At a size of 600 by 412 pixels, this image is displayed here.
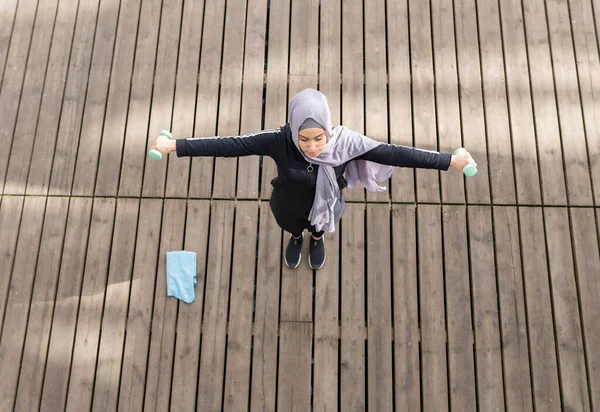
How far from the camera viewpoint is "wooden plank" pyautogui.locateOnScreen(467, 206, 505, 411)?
3498mm

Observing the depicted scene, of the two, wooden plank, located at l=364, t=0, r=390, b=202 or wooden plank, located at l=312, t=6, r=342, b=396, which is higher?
wooden plank, located at l=364, t=0, r=390, b=202

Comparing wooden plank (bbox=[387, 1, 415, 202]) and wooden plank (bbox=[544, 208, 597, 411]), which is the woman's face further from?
wooden plank (bbox=[544, 208, 597, 411])

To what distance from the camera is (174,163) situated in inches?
157

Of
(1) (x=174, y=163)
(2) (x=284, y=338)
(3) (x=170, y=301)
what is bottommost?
(2) (x=284, y=338)

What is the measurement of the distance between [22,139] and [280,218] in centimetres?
222

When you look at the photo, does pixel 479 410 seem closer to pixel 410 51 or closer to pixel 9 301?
pixel 410 51

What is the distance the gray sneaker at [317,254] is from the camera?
12.0 ft

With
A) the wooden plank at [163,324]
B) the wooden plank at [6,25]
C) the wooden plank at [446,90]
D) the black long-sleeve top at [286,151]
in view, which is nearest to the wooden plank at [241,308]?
the wooden plank at [163,324]

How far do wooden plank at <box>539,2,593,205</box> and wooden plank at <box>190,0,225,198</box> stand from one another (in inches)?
100

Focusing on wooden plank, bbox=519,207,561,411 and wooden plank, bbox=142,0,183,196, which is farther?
wooden plank, bbox=142,0,183,196

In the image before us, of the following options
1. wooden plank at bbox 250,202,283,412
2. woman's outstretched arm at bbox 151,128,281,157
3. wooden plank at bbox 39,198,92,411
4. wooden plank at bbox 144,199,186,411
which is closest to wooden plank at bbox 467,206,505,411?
wooden plank at bbox 250,202,283,412

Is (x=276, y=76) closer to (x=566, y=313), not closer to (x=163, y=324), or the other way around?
(x=163, y=324)

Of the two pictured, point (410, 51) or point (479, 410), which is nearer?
point (479, 410)

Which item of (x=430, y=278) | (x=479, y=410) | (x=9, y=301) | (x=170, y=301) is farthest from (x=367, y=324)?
(x=9, y=301)
